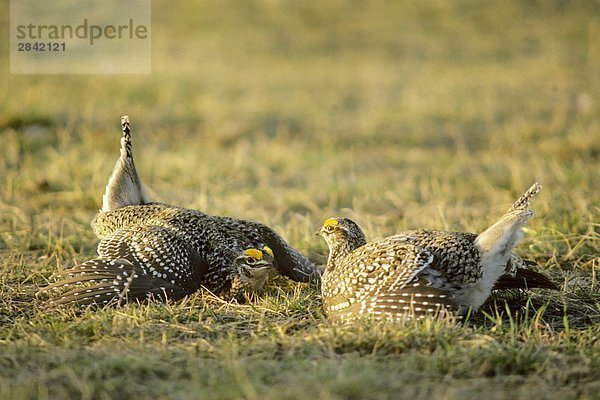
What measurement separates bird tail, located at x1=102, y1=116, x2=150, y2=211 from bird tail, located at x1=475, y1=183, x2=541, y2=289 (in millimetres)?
2913

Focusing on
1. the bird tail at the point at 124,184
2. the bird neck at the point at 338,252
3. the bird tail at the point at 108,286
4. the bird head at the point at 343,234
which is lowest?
the bird tail at the point at 108,286

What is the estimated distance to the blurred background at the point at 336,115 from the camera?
24.7 ft

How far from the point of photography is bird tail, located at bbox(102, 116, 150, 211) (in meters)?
5.88

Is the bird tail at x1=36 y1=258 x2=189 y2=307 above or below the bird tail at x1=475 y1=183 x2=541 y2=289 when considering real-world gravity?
below

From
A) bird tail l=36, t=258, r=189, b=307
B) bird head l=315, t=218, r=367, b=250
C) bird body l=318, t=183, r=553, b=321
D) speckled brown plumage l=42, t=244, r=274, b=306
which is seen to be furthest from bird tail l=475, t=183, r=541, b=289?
bird tail l=36, t=258, r=189, b=307

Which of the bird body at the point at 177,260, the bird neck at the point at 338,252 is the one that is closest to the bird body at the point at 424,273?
the bird neck at the point at 338,252

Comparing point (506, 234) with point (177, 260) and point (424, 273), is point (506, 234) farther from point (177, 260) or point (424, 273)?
point (177, 260)

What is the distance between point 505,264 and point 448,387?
1.13m

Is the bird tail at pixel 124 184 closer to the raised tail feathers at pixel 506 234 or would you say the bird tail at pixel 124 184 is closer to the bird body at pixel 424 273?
the bird body at pixel 424 273

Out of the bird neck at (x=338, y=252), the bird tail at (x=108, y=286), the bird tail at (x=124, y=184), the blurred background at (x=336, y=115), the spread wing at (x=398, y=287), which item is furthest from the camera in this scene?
the blurred background at (x=336, y=115)

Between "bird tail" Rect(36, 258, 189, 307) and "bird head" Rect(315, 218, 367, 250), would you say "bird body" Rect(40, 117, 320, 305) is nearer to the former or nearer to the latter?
"bird tail" Rect(36, 258, 189, 307)

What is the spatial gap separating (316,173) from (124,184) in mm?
3170

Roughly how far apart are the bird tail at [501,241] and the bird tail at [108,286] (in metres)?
1.73

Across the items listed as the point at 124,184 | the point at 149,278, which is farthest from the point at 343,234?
the point at 124,184
